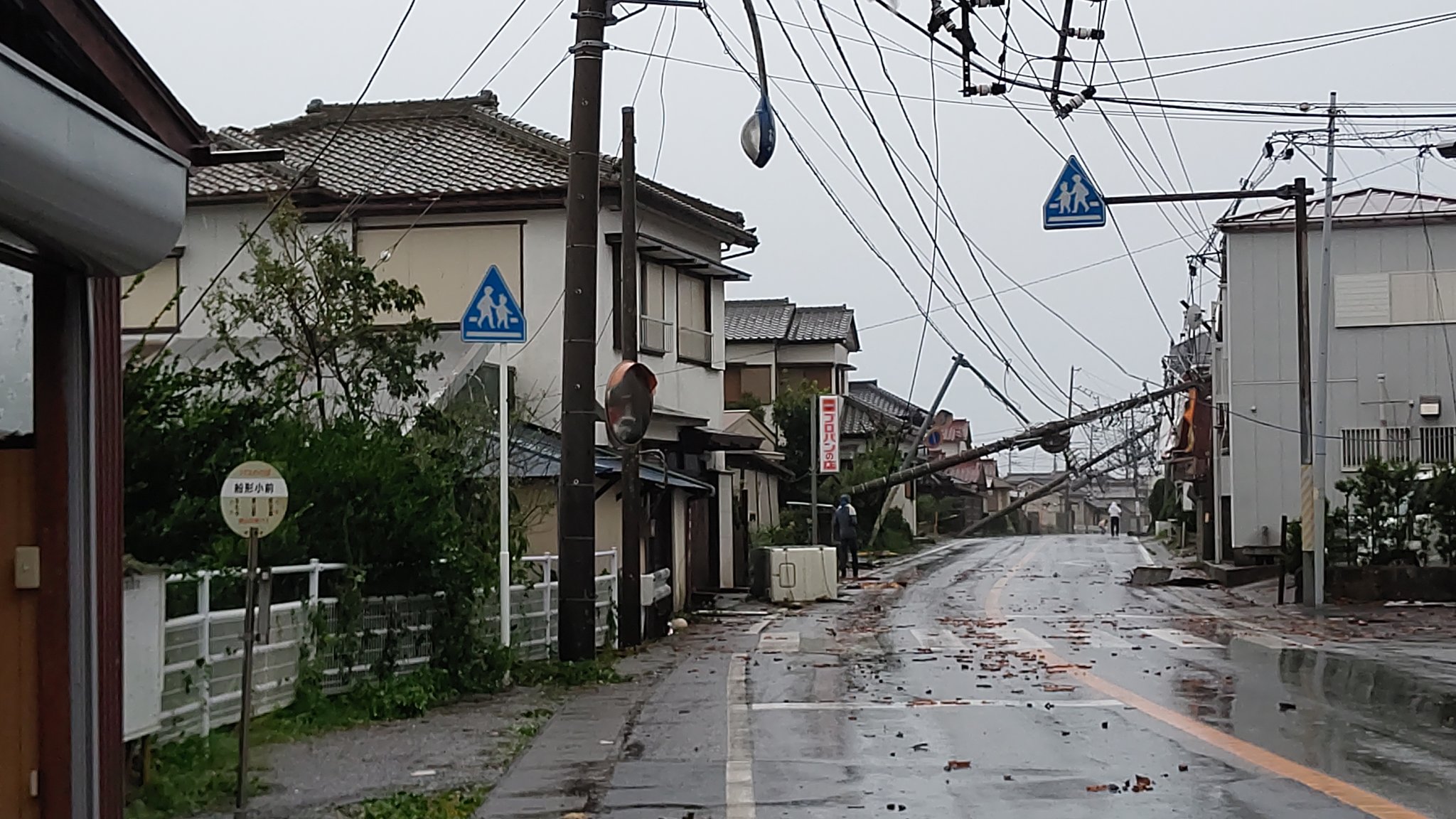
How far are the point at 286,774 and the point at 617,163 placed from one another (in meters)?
19.4

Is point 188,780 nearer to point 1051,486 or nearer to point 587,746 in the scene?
point 587,746

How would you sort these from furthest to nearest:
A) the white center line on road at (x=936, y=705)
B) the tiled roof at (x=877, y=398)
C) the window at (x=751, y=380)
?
1. the tiled roof at (x=877, y=398)
2. the window at (x=751, y=380)
3. the white center line on road at (x=936, y=705)

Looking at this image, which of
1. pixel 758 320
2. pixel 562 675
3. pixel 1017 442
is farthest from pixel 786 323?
pixel 562 675

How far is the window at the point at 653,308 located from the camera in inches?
1078

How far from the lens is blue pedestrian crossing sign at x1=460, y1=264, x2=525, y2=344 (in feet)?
48.2

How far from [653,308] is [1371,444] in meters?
18.6

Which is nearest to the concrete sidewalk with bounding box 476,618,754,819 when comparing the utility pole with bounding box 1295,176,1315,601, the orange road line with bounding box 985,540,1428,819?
the orange road line with bounding box 985,540,1428,819

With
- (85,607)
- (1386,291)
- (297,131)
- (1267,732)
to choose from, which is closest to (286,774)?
(85,607)

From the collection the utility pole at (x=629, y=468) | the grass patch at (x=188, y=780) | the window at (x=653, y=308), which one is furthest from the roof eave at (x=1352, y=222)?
the grass patch at (x=188, y=780)

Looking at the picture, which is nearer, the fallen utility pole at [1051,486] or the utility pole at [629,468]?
the utility pole at [629,468]

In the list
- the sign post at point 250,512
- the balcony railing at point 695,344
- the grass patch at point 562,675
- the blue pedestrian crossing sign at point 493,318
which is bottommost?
the grass patch at point 562,675

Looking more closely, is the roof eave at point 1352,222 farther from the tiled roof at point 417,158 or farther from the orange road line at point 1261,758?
the orange road line at point 1261,758

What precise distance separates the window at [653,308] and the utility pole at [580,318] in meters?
10.7

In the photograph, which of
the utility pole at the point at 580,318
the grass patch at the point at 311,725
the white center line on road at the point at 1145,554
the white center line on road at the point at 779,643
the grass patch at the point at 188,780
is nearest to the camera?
the grass patch at the point at 188,780
